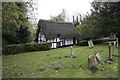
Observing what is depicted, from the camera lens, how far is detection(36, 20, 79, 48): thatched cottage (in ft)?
103

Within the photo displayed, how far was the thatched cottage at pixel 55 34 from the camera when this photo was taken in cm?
3130

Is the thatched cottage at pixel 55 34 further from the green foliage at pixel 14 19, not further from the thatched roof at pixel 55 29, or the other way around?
the green foliage at pixel 14 19

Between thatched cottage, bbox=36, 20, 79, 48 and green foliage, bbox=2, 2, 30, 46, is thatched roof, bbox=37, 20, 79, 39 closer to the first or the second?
thatched cottage, bbox=36, 20, 79, 48

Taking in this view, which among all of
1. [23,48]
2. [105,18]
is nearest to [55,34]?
[23,48]

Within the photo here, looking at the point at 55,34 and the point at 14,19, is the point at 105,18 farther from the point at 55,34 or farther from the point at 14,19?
the point at 14,19

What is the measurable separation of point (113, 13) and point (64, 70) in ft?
50.3

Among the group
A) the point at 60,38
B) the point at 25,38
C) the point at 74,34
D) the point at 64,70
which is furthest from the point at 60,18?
the point at 64,70

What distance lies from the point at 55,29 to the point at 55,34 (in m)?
1.65

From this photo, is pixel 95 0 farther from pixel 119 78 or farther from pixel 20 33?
pixel 119 78

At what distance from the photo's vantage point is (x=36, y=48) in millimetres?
24750

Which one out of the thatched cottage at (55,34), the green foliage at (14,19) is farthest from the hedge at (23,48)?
the thatched cottage at (55,34)

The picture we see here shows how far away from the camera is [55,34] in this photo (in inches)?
1258

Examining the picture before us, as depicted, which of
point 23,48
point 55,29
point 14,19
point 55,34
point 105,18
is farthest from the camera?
point 55,29

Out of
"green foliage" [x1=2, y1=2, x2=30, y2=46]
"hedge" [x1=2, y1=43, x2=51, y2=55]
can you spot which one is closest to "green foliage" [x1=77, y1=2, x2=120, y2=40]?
"hedge" [x1=2, y1=43, x2=51, y2=55]
